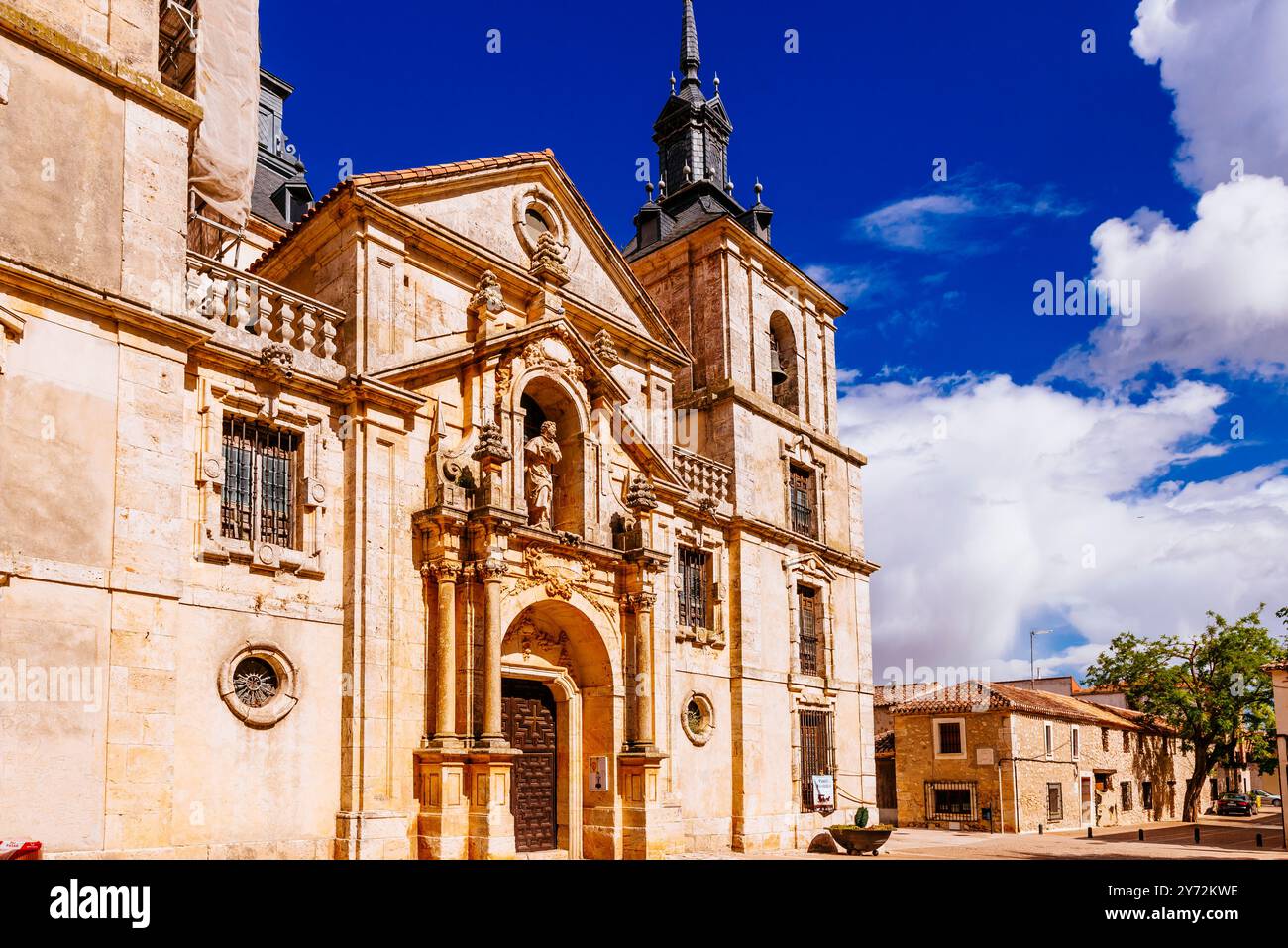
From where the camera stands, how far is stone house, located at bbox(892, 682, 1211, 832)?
34781 millimetres

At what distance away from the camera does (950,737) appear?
3638 cm

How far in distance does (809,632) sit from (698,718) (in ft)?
14.6

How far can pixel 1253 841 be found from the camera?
31.0 m

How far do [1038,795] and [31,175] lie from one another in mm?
33779

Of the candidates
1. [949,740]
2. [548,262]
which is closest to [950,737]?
[949,740]

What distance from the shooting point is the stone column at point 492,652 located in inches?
605

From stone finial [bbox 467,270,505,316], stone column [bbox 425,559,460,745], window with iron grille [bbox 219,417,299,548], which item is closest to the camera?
window with iron grille [bbox 219,417,299,548]

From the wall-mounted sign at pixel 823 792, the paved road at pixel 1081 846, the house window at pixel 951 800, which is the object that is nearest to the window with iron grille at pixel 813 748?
the wall-mounted sign at pixel 823 792

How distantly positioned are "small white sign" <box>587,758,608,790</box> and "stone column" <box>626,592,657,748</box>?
63 cm

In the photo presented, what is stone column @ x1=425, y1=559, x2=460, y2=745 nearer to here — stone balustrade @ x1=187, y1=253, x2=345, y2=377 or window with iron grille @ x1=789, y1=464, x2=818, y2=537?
stone balustrade @ x1=187, y1=253, x2=345, y2=377

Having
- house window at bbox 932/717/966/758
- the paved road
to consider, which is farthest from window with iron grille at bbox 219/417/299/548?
house window at bbox 932/717/966/758

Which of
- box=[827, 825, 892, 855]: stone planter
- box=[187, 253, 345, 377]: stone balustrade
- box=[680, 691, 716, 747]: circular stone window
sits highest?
box=[187, 253, 345, 377]: stone balustrade
